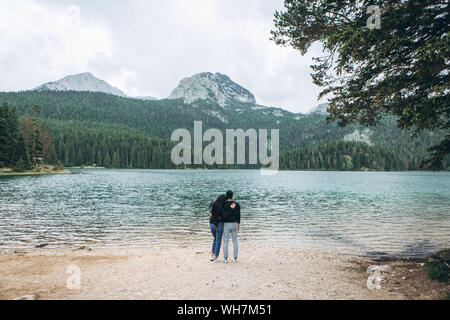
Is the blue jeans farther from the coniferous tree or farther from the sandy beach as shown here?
the coniferous tree

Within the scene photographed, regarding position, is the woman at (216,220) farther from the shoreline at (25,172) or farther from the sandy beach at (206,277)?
the shoreline at (25,172)

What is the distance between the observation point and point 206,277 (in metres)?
10.8

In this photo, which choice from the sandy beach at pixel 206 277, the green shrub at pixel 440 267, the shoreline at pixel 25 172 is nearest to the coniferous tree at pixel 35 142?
the shoreline at pixel 25 172

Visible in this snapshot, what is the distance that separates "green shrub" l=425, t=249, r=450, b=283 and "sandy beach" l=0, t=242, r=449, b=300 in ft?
0.95

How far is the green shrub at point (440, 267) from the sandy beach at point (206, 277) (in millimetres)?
290

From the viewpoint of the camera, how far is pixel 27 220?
25.2 m

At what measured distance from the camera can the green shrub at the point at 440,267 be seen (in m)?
9.50

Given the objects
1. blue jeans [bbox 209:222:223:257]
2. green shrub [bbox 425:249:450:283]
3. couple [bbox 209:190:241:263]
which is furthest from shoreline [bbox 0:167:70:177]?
green shrub [bbox 425:249:450:283]

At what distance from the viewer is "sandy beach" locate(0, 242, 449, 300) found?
8945 millimetres

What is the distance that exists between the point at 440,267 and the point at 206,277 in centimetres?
850

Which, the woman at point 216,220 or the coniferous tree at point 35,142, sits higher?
the coniferous tree at point 35,142

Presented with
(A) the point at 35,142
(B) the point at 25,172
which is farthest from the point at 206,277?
(A) the point at 35,142
